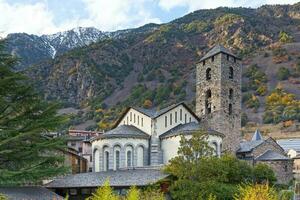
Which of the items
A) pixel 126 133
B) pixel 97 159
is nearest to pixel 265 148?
pixel 126 133

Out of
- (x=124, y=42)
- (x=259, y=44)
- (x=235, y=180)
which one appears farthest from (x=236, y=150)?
(x=124, y=42)

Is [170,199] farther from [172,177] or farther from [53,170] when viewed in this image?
[53,170]

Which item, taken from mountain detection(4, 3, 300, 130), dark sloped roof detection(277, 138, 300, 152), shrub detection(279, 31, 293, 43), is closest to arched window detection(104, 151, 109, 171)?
dark sloped roof detection(277, 138, 300, 152)

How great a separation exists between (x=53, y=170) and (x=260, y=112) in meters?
83.8

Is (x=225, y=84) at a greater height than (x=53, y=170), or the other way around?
(x=225, y=84)

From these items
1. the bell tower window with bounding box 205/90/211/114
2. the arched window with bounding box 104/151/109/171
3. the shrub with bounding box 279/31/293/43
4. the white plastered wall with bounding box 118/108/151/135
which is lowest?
the arched window with bounding box 104/151/109/171

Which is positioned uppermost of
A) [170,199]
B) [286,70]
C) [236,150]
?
→ [286,70]

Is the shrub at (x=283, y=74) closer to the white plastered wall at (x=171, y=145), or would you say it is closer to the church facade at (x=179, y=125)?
the church facade at (x=179, y=125)

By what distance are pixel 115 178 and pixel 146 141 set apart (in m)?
6.19

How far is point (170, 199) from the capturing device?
3806 cm

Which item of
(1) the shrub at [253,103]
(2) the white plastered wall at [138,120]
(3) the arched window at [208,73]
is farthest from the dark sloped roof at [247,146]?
(1) the shrub at [253,103]

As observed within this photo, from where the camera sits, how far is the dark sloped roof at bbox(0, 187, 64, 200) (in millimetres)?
33406

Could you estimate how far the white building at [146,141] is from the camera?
45094 millimetres

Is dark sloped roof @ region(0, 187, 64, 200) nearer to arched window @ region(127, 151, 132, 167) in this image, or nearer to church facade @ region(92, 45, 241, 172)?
church facade @ region(92, 45, 241, 172)
